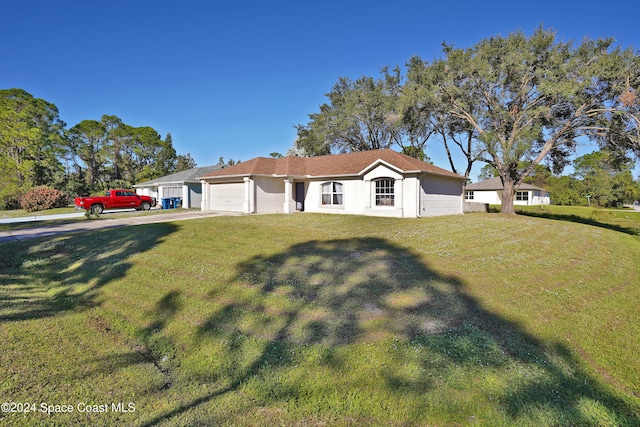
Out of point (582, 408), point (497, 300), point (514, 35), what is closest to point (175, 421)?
point (582, 408)

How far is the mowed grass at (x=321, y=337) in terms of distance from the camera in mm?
3621

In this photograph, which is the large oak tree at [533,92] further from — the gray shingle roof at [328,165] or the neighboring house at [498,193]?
the neighboring house at [498,193]

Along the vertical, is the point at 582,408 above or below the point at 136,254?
below

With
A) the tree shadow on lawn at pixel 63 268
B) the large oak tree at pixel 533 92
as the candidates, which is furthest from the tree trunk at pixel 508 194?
the tree shadow on lawn at pixel 63 268

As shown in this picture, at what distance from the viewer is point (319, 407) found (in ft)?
11.9

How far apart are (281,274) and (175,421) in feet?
12.9

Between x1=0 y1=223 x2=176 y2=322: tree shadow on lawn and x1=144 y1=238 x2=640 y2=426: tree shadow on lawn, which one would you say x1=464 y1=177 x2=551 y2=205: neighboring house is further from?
x1=0 y1=223 x2=176 y2=322: tree shadow on lawn

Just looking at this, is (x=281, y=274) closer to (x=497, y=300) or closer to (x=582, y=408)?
(x=497, y=300)

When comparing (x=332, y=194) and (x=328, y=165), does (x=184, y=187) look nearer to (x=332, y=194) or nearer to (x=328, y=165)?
(x=328, y=165)

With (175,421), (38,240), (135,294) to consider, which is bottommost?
(175,421)

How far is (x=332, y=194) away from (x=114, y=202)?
658 inches

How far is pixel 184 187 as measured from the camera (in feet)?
90.0

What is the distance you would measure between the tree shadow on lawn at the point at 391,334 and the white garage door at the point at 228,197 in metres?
14.5

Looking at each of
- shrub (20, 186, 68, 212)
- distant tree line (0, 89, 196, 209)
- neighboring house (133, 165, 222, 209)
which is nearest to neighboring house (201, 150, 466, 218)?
neighboring house (133, 165, 222, 209)
